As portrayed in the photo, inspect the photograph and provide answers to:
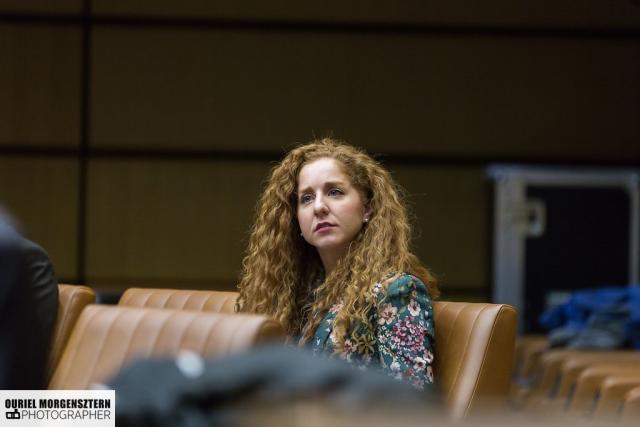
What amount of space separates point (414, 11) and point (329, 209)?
166 inches

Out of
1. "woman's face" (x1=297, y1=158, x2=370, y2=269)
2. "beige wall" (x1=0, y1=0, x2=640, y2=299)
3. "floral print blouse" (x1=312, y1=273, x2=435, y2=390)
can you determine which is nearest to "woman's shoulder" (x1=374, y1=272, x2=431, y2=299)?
"floral print blouse" (x1=312, y1=273, x2=435, y2=390)

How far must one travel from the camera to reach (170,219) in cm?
661

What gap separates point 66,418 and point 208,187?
5.42 meters

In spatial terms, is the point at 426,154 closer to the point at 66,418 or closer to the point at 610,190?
the point at 610,190

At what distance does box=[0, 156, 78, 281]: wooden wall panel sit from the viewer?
21.3 ft

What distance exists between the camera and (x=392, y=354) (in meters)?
2.33

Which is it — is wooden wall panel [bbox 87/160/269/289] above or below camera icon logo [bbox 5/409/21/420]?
below

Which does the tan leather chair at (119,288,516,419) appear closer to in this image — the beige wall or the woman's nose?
the woman's nose

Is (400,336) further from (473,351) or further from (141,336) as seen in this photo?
(141,336)

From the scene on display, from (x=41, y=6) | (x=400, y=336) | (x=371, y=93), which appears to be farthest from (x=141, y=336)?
(x=41, y=6)

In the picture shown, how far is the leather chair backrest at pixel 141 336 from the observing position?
5.32 ft

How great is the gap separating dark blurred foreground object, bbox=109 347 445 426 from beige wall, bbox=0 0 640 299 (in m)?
6.02

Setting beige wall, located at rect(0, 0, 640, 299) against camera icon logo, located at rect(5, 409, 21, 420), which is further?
beige wall, located at rect(0, 0, 640, 299)

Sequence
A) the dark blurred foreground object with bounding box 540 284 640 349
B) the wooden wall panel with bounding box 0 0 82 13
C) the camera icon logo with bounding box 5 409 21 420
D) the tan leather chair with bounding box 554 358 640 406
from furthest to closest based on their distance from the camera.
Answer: the wooden wall panel with bounding box 0 0 82 13 < the dark blurred foreground object with bounding box 540 284 640 349 < the tan leather chair with bounding box 554 358 640 406 < the camera icon logo with bounding box 5 409 21 420
